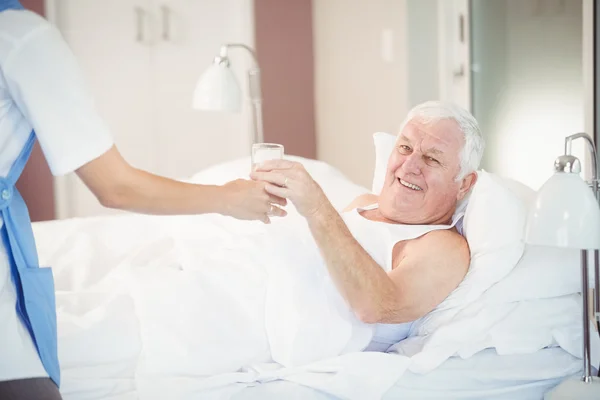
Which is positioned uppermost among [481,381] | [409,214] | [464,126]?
[464,126]

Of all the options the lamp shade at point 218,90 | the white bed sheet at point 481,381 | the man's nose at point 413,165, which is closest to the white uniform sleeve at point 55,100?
the white bed sheet at point 481,381

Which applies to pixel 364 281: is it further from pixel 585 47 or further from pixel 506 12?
pixel 506 12

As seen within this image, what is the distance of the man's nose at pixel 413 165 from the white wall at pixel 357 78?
134 cm

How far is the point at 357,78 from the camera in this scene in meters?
3.58

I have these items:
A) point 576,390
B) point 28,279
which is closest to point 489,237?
point 576,390

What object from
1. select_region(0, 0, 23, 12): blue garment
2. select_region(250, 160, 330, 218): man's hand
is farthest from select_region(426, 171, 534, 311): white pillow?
select_region(0, 0, 23, 12): blue garment

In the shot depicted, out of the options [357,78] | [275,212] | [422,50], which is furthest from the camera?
[357,78]

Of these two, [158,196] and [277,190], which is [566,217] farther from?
[158,196]

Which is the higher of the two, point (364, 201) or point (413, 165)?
point (413, 165)

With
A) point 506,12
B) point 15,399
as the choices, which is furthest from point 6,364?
point 506,12

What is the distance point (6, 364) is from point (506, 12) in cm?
209

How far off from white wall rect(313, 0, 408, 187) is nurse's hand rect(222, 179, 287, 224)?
5.66 ft

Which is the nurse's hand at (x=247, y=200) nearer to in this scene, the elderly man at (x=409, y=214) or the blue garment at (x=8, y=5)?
the elderly man at (x=409, y=214)

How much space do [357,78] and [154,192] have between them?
2415 millimetres
